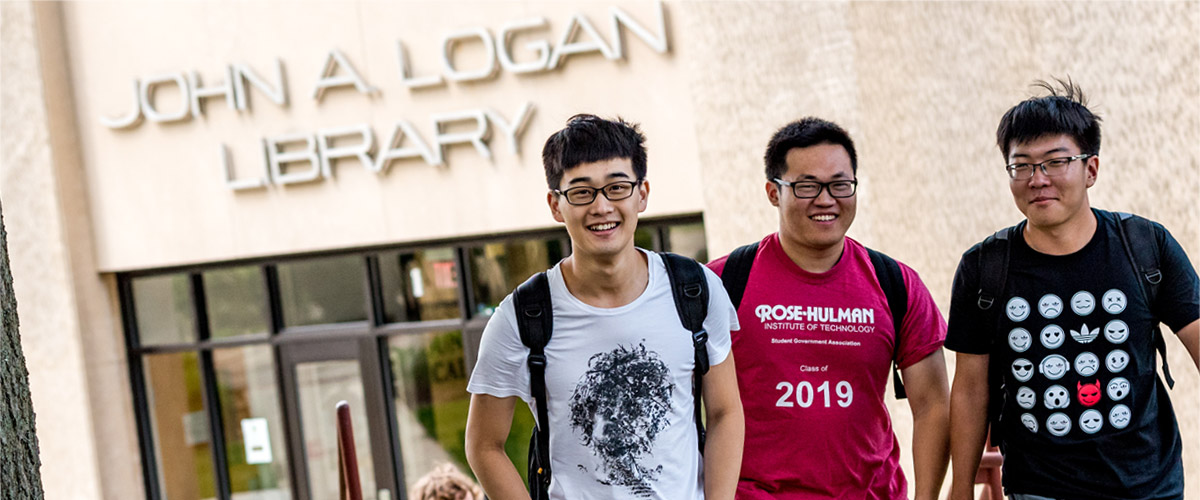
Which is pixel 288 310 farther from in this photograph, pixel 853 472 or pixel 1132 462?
pixel 1132 462

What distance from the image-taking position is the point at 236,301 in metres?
9.04

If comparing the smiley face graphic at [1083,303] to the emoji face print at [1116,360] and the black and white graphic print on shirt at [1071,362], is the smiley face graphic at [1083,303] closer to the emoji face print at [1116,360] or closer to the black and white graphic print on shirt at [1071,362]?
the black and white graphic print on shirt at [1071,362]

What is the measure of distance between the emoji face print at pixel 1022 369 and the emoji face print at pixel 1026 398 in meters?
0.03

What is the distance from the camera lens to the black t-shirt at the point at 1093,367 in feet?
8.48

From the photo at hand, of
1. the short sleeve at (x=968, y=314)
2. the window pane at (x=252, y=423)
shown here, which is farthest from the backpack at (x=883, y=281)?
the window pane at (x=252, y=423)

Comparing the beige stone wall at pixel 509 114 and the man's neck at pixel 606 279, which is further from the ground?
the beige stone wall at pixel 509 114

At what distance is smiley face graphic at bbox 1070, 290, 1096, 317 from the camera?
2602 mm

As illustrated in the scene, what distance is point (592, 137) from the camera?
254 centimetres

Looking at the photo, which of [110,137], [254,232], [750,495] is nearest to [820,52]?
[750,495]

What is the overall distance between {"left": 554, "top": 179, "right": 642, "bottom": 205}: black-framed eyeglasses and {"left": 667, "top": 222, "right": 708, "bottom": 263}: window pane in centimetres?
475

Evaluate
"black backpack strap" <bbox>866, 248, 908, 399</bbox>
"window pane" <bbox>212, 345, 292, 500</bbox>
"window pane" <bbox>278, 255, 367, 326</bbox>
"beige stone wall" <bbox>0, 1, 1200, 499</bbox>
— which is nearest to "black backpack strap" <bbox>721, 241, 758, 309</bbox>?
"black backpack strap" <bbox>866, 248, 908, 399</bbox>

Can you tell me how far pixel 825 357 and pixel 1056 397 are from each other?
1.90 ft

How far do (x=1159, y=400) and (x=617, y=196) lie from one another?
140 cm

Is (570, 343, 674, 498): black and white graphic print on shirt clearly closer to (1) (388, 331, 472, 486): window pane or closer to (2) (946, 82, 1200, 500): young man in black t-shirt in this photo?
(2) (946, 82, 1200, 500): young man in black t-shirt
